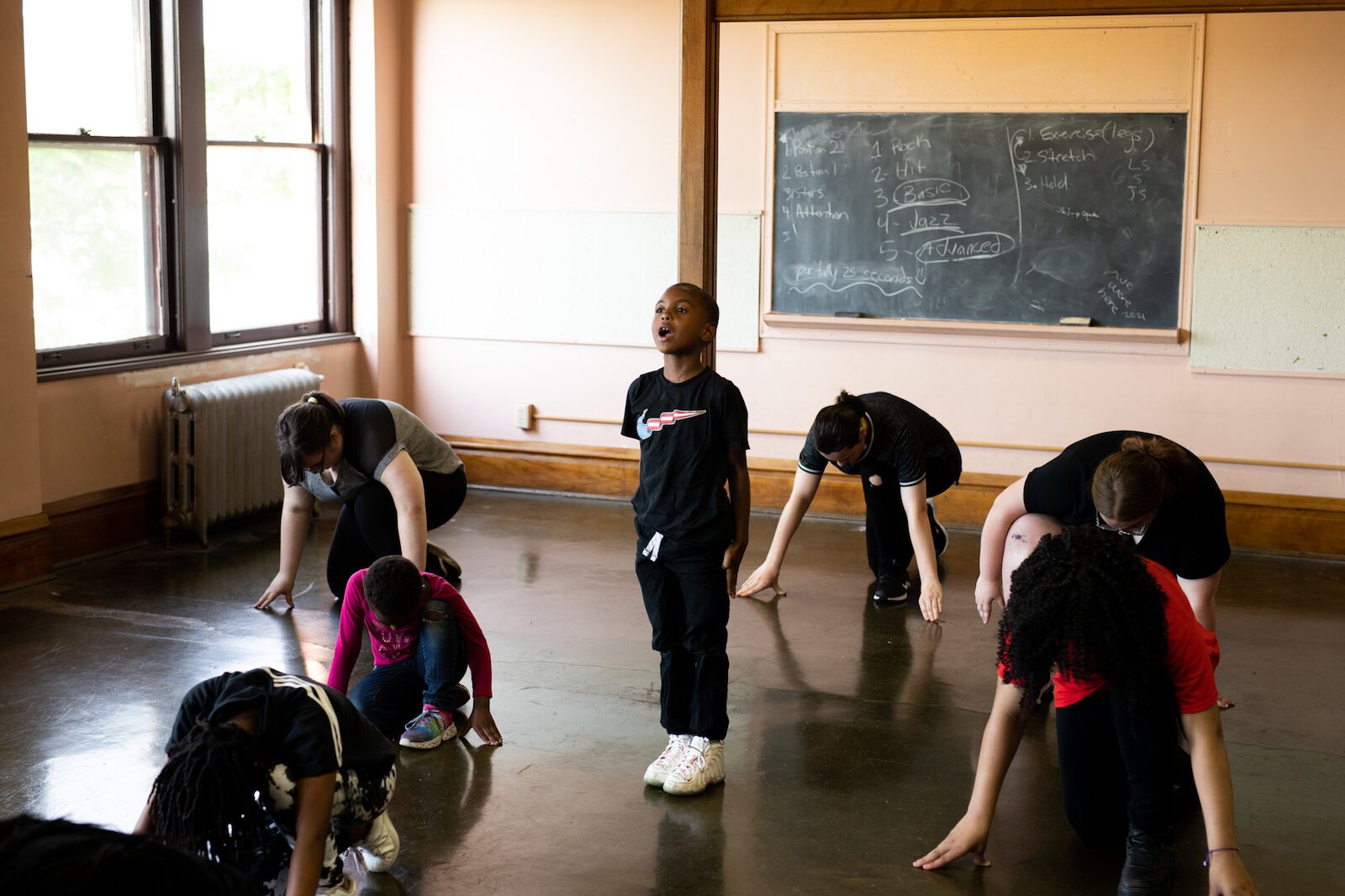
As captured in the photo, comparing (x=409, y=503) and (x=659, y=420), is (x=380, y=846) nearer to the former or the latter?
(x=659, y=420)

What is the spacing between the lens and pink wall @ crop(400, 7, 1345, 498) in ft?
18.2

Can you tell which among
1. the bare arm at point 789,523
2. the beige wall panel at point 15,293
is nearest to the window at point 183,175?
the beige wall panel at point 15,293

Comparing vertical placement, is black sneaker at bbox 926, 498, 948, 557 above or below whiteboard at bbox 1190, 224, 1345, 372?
below

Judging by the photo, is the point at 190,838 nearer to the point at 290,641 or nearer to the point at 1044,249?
the point at 290,641

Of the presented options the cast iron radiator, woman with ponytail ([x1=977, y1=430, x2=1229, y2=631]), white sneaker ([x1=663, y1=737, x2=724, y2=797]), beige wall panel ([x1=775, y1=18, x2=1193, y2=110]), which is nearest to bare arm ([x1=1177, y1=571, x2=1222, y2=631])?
woman with ponytail ([x1=977, y1=430, x2=1229, y2=631])

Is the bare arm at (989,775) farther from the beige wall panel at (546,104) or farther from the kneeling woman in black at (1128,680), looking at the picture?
the beige wall panel at (546,104)

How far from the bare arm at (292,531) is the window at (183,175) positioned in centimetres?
156

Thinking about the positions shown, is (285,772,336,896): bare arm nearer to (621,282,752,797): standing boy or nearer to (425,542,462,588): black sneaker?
(621,282,752,797): standing boy

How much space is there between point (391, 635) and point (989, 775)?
5.42 feet

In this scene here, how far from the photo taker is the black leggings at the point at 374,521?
4234 mm

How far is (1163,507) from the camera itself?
→ 9.97 ft

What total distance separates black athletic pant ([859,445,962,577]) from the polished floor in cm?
19

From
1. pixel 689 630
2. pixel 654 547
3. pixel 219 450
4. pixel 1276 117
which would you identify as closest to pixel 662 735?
pixel 689 630

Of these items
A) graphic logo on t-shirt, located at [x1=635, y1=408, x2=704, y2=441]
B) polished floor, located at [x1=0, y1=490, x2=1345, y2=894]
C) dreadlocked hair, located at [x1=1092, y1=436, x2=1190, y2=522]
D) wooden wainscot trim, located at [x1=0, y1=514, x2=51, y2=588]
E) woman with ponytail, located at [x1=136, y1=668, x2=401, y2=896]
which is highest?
graphic logo on t-shirt, located at [x1=635, y1=408, x2=704, y2=441]
